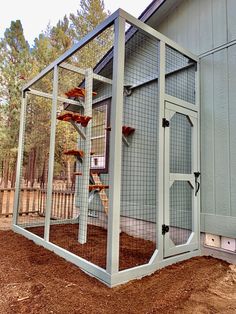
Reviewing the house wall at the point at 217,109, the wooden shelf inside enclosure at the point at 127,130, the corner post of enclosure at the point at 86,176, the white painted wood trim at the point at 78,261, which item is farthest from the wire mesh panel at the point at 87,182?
the house wall at the point at 217,109

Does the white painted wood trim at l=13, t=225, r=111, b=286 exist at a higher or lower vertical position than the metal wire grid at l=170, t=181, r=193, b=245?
lower

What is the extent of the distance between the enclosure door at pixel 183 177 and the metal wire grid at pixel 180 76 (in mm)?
434

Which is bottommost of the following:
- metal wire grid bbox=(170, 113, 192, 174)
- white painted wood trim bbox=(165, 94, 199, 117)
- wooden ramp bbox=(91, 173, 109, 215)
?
wooden ramp bbox=(91, 173, 109, 215)

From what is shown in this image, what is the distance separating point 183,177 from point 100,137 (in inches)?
108

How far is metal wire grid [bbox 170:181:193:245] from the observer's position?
329 centimetres

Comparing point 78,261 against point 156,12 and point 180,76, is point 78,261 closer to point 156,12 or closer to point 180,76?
point 180,76

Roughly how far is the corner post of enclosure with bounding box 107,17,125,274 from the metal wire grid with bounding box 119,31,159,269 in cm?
157

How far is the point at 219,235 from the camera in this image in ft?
9.88

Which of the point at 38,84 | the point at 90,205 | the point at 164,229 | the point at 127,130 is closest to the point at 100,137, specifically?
→ the point at 127,130

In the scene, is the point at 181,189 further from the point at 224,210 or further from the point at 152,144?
the point at 152,144

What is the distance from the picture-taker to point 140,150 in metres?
4.41

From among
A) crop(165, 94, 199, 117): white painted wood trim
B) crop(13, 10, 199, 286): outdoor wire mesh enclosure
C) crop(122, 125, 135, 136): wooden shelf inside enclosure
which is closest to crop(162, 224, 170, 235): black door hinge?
crop(13, 10, 199, 286): outdoor wire mesh enclosure

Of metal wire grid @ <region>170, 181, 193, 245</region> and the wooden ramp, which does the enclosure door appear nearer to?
metal wire grid @ <region>170, 181, 193, 245</region>

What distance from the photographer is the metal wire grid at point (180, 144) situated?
134 inches
